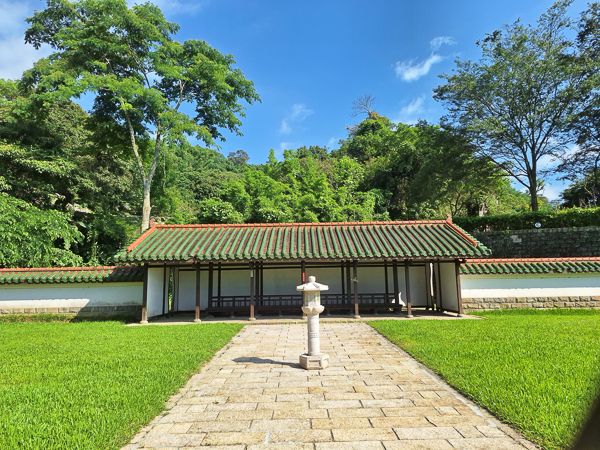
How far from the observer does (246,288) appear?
44.1 feet

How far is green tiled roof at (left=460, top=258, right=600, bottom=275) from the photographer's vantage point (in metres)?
12.2

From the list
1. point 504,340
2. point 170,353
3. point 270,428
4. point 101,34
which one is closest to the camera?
point 270,428

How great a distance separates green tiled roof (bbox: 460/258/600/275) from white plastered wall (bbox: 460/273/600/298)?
0.21 meters

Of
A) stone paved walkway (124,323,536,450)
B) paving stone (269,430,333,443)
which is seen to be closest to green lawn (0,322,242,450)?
stone paved walkway (124,323,536,450)

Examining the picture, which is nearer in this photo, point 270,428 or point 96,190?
point 270,428

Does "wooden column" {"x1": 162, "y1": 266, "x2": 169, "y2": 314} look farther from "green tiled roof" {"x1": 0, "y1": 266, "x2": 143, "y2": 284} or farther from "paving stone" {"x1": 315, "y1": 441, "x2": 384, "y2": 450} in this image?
"paving stone" {"x1": 315, "y1": 441, "x2": 384, "y2": 450}

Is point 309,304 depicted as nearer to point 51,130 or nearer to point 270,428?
point 270,428

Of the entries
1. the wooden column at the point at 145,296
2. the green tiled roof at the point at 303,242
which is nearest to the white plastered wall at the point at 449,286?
the green tiled roof at the point at 303,242

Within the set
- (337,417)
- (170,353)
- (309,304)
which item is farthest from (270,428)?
(170,353)

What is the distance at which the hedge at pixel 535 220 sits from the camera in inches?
707

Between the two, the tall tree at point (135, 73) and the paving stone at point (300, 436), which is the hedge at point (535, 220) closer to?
the tall tree at point (135, 73)

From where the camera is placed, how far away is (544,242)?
1905 cm

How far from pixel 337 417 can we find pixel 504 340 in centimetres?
488

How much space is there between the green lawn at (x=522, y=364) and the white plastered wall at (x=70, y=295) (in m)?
8.76
